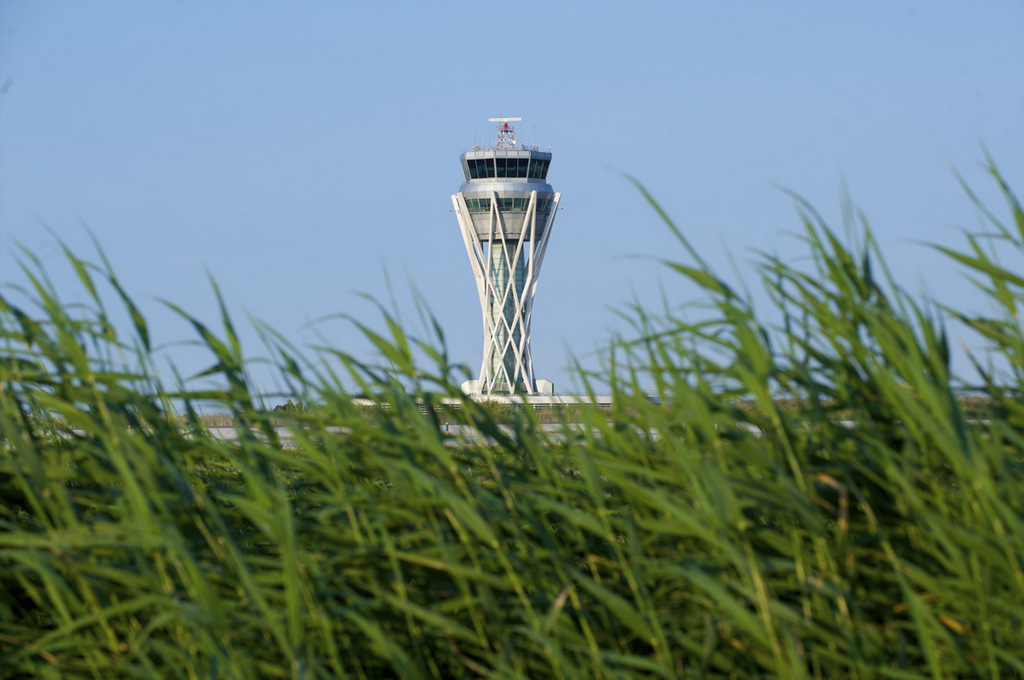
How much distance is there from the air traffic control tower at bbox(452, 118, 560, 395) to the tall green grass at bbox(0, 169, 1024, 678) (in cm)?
8381

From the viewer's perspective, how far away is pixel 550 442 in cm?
449

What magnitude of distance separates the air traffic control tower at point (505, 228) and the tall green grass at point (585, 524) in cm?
8381

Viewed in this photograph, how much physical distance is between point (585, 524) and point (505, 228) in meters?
86.3

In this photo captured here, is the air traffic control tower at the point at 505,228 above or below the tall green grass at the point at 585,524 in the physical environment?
above

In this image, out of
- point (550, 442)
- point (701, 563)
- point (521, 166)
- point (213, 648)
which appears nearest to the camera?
point (213, 648)

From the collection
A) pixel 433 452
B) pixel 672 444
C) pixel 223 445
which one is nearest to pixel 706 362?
pixel 672 444

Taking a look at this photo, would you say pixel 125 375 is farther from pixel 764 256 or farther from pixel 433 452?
pixel 764 256

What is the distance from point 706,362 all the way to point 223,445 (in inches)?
76.4

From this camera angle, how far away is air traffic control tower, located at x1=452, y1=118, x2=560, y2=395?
88625 millimetres

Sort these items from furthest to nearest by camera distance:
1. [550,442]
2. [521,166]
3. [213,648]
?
1. [521,166]
2. [550,442]
3. [213,648]

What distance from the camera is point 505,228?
89312 mm

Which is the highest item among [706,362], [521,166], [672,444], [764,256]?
[521,166]

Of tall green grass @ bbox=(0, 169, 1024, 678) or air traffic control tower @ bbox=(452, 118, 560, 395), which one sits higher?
air traffic control tower @ bbox=(452, 118, 560, 395)

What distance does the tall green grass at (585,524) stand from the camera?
332cm
